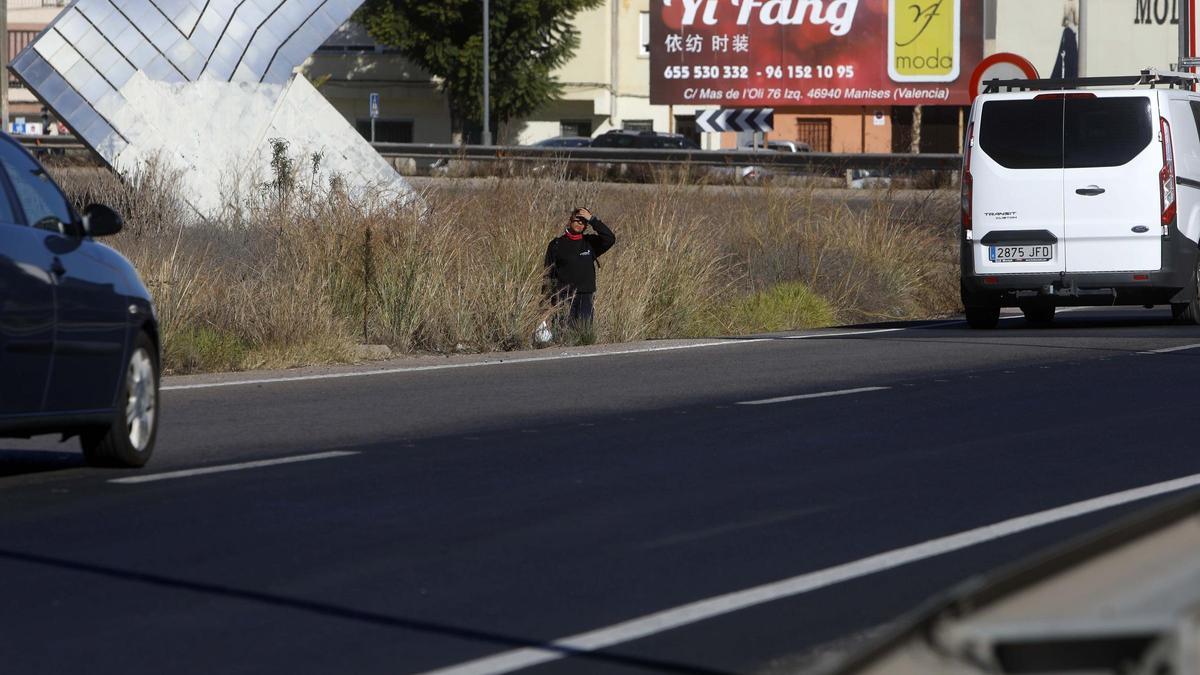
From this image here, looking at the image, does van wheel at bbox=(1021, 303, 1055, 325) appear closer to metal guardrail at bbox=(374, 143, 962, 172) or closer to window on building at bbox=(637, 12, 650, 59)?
metal guardrail at bbox=(374, 143, 962, 172)

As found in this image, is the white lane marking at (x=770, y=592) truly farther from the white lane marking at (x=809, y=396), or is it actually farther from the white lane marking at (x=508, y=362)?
the white lane marking at (x=508, y=362)

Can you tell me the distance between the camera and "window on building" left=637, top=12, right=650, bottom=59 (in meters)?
70.6

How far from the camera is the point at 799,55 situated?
64938 mm

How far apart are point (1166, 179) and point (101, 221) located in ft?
37.6

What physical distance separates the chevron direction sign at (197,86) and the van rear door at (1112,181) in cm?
897

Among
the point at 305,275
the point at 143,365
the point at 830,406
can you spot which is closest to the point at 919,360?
the point at 830,406

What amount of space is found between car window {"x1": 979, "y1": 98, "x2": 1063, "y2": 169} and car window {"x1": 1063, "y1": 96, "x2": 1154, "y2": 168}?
108 millimetres

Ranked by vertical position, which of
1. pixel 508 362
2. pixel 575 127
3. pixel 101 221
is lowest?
pixel 508 362

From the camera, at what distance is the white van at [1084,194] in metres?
17.8

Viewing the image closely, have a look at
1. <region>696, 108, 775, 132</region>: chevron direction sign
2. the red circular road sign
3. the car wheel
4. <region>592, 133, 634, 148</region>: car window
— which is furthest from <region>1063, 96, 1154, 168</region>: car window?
<region>592, 133, 634, 148</region>: car window

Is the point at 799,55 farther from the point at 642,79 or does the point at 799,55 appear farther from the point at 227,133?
the point at 227,133

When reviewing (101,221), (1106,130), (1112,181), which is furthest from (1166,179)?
(101,221)

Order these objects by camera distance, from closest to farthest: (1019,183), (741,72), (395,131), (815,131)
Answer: (1019,183), (741,72), (815,131), (395,131)

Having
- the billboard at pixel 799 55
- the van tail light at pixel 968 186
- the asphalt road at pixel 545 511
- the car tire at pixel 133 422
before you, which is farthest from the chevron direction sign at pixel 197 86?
the billboard at pixel 799 55
